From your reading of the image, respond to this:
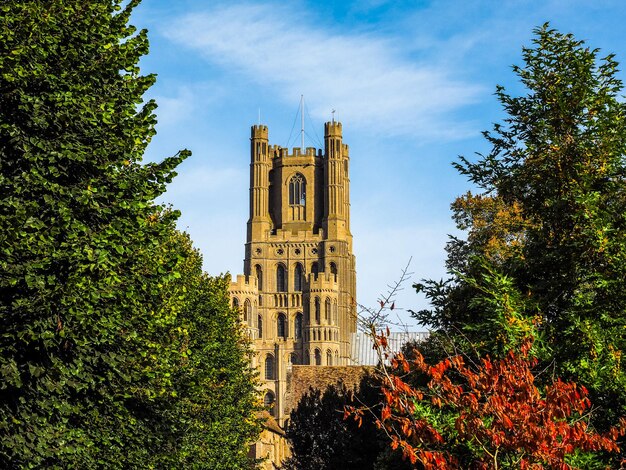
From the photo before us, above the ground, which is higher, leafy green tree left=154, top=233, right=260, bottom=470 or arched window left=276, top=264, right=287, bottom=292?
arched window left=276, top=264, right=287, bottom=292

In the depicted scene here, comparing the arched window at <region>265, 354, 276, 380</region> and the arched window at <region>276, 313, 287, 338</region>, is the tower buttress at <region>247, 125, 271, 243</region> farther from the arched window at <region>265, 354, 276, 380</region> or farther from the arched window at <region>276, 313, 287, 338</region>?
the arched window at <region>265, 354, 276, 380</region>

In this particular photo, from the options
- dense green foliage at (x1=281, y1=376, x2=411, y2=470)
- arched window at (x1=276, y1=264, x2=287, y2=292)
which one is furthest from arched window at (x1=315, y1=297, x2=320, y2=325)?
dense green foliage at (x1=281, y1=376, x2=411, y2=470)

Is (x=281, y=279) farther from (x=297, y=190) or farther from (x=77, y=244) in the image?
(x=77, y=244)

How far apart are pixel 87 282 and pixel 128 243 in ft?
5.33

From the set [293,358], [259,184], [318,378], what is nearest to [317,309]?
[293,358]

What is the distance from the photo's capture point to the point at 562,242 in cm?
2111

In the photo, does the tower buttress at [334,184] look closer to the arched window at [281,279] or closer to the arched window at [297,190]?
the arched window at [297,190]

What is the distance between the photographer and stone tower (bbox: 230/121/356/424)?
125 meters

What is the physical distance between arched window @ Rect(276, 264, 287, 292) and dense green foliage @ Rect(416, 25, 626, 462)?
108681 mm

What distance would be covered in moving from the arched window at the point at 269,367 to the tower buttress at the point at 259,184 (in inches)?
702

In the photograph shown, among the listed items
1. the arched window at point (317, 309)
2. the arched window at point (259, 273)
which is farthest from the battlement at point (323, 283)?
the arched window at point (259, 273)

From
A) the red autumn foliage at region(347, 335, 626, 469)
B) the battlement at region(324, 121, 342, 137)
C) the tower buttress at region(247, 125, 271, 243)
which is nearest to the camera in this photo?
the red autumn foliage at region(347, 335, 626, 469)

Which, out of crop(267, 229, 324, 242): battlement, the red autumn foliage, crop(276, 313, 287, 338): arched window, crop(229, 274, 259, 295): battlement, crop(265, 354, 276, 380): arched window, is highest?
crop(267, 229, 324, 242): battlement

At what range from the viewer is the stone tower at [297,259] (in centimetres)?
12525
